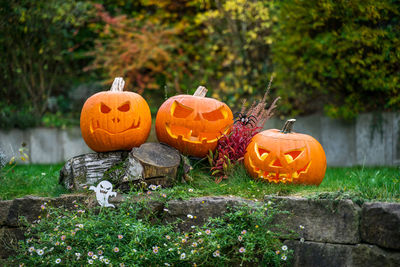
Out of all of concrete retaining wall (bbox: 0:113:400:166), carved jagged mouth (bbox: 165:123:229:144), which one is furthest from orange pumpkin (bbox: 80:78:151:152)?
concrete retaining wall (bbox: 0:113:400:166)

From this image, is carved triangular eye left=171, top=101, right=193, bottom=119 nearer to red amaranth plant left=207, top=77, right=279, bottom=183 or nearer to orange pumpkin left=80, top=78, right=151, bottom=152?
orange pumpkin left=80, top=78, right=151, bottom=152

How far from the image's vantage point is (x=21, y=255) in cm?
293

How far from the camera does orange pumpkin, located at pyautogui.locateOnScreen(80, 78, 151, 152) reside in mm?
3424

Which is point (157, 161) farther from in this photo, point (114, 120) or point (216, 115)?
point (216, 115)

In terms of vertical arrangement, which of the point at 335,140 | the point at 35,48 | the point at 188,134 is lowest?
the point at 335,140

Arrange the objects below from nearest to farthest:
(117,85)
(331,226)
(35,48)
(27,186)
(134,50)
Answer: (331,226) → (117,85) → (27,186) → (35,48) → (134,50)

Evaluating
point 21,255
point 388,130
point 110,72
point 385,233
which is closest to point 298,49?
point 388,130

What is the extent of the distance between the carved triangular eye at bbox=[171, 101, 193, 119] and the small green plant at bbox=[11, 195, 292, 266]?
1.00m

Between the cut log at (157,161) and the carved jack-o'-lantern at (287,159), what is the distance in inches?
26.0

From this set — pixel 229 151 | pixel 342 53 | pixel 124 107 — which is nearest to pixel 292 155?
pixel 229 151

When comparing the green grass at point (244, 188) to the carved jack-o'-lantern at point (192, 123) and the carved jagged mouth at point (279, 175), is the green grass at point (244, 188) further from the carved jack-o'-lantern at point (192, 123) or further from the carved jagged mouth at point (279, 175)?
the carved jack-o'-lantern at point (192, 123)

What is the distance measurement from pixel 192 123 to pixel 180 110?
21 cm

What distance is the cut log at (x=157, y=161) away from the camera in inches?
128

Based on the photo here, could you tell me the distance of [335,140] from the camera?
20.8 feet
